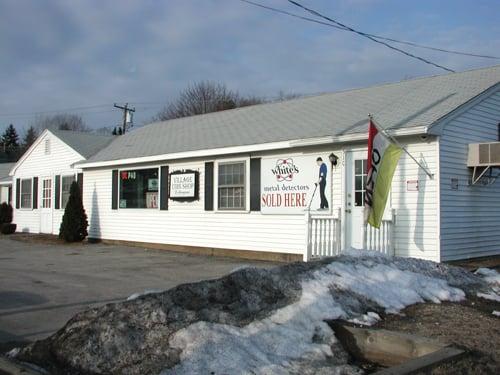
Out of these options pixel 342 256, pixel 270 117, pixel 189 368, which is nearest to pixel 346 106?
pixel 270 117

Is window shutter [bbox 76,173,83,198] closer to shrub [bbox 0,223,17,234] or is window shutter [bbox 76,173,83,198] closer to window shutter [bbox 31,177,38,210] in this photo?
window shutter [bbox 31,177,38,210]

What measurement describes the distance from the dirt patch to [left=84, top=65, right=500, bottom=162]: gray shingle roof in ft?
16.8

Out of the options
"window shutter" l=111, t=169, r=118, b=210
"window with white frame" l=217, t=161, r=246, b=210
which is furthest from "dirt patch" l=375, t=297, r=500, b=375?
"window shutter" l=111, t=169, r=118, b=210

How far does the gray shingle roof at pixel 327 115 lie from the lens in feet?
43.1

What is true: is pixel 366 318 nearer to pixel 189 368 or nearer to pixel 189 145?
pixel 189 368

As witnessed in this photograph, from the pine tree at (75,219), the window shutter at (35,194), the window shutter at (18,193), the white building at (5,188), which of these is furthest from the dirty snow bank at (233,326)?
the white building at (5,188)

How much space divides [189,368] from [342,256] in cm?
432

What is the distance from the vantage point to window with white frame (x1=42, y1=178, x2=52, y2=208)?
968 inches

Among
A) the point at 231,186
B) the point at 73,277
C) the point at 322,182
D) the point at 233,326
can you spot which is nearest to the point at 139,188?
the point at 231,186

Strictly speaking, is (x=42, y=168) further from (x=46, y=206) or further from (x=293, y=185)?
(x=293, y=185)

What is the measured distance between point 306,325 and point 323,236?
270 inches

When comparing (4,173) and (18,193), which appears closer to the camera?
(18,193)

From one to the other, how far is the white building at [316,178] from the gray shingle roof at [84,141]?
354cm

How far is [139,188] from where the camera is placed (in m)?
19.0
